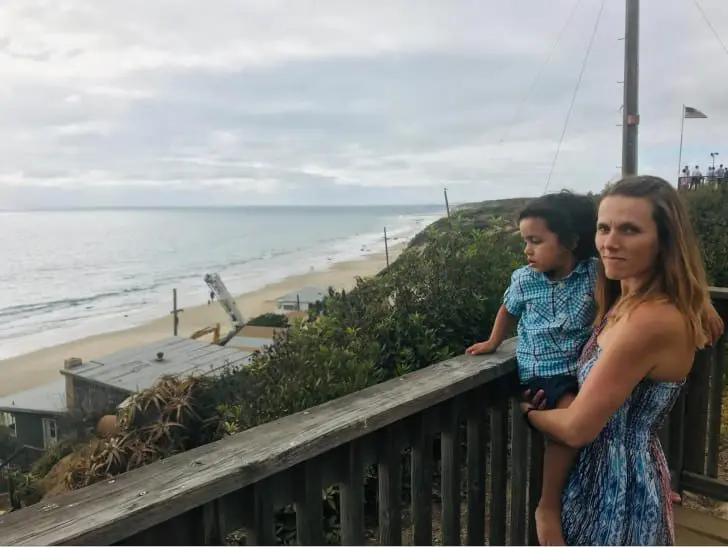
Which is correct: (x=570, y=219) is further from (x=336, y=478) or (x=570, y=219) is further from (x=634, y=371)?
(x=336, y=478)

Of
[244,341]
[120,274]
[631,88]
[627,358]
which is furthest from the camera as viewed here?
[120,274]

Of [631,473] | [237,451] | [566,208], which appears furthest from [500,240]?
[237,451]

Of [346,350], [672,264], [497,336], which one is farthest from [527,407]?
[346,350]

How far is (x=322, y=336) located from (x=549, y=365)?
1.80 m

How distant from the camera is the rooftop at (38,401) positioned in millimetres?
15688

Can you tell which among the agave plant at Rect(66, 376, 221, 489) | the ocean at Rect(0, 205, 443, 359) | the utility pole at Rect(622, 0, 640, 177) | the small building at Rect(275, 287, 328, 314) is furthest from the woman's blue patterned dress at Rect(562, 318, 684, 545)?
the ocean at Rect(0, 205, 443, 359)

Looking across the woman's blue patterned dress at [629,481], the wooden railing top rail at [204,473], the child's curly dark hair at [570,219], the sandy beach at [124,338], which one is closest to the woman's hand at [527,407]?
the woman's blue patterned dress at [629,481]

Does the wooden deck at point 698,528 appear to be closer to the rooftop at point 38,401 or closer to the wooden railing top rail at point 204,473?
the wooden railing top rail at point 204,473

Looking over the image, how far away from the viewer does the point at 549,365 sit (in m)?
2.03

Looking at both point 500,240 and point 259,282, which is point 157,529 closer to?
point 500,240

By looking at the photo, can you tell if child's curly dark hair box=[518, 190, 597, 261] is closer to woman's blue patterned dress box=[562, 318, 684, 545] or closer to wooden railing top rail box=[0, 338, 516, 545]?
woman's blue patterned dress box=[562, 318, 684, 545]

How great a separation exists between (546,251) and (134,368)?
11.8 meters

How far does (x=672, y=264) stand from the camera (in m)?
1.58

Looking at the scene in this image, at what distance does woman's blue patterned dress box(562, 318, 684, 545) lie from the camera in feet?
5.46
